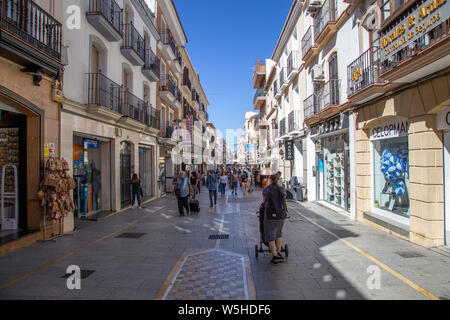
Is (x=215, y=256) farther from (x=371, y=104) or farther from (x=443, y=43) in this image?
(x=371, y=104)

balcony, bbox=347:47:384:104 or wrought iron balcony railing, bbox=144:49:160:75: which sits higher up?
wrought iron balcony railing, bbox=144:49:160:75

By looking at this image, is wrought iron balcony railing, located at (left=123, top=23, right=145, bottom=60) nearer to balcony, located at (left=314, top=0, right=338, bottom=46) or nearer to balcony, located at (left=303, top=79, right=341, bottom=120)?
balcony, located at (left=314, top=0, right=338, bottom=46)

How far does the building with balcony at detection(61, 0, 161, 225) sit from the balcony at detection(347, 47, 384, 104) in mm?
8569

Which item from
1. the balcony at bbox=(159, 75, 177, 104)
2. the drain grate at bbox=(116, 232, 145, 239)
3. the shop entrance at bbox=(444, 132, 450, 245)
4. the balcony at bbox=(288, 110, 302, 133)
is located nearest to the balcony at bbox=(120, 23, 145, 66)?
the balcony at bbox=(159, 75, 177, 104)

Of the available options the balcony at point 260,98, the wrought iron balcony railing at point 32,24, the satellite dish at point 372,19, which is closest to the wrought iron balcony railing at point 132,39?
the wrought iron balcony railing at point 32,24

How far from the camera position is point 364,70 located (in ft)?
29.0

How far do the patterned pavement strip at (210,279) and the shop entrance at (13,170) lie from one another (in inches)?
187

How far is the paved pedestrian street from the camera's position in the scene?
166 inches

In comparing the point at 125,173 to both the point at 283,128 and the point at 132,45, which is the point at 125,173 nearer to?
the point at 132,45

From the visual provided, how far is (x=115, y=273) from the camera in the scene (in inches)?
198

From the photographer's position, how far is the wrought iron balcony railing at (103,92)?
9.94 metres

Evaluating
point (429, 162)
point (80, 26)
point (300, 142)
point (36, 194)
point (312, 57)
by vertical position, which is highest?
point (312, 57)
